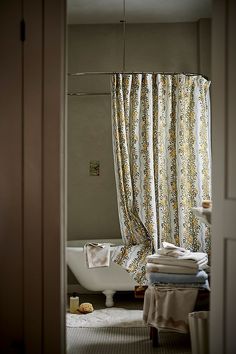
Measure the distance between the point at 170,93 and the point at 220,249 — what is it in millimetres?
2577

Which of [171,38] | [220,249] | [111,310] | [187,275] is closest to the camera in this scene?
[220,249]

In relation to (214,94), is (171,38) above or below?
above

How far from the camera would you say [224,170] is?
249cm

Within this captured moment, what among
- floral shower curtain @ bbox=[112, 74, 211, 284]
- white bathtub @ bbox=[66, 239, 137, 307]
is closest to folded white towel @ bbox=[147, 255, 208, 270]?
floral shower curtain @ bbox=[112, 74, 211, 284]

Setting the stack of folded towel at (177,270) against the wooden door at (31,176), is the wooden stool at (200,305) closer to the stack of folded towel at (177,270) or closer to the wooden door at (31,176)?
the stack of folded towel at (177,270)

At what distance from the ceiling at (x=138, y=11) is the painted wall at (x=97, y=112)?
6.2 inches

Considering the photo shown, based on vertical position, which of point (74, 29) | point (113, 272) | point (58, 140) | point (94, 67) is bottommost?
point (113, 272)

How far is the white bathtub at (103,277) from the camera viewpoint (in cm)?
479

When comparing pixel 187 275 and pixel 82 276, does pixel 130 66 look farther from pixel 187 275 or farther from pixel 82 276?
pixel 187 275

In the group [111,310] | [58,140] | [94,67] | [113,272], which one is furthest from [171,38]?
[58,140]

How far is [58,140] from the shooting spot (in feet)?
8.46

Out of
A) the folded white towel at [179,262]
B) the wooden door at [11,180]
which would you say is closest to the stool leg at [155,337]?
the folded white towel at [179,262]

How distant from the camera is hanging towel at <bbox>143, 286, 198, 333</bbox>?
3507 mm

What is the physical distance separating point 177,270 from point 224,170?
4.40ft
